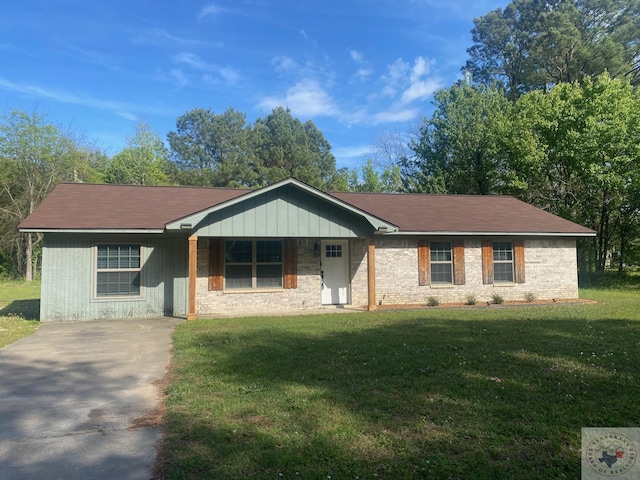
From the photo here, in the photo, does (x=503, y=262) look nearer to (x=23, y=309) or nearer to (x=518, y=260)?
(x=518, y=260)

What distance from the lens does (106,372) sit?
6562 mm

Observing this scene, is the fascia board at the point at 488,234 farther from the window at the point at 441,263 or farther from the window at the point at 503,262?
the window at the point at 441,263

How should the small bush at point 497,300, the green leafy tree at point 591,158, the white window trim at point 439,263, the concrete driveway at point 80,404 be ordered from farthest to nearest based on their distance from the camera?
1. the green leafy tree at point 591,158
2. the white window trim at point 439,263
3. the small bush at point 497,300
4. the concrete driveway at point 80,404

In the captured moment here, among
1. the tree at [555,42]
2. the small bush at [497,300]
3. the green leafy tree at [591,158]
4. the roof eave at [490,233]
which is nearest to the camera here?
the roof eave at [490,233]

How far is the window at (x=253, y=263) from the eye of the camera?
12875mm

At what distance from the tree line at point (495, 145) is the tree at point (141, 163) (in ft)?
0.40

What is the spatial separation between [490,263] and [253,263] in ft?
26.4

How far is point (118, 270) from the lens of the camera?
12.1 m

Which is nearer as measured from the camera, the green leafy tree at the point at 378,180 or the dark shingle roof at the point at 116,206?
the dark shingle roof at the point at 116,206

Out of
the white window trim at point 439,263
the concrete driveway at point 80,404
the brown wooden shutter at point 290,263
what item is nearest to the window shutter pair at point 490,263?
the white window trim at point 439,263

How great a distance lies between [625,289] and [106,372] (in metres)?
21.0

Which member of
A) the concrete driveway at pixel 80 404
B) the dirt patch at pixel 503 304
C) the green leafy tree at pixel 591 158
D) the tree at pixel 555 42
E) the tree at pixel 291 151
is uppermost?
the tree at pixel 555 42

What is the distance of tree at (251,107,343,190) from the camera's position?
37.9 meters

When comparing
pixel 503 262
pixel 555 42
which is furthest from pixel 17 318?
pixel 555 42
